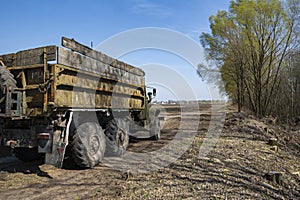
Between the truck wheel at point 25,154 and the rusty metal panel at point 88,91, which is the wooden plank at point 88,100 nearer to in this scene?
the rusty metal panel at point 88,91

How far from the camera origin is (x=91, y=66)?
6066 millimetres

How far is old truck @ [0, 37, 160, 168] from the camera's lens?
498 cm

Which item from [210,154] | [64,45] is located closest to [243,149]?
[210,154]

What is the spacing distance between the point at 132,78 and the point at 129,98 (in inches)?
26.3

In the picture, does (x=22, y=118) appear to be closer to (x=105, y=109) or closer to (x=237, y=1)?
(x=105, y=109)

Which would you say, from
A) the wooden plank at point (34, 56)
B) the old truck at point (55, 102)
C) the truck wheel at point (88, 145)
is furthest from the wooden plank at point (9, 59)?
the truck wheel at point (88, 145)

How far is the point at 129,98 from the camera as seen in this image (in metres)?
8.49

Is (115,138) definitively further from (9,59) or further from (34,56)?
(9,59)

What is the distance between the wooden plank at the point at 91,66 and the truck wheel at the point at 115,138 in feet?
4.07

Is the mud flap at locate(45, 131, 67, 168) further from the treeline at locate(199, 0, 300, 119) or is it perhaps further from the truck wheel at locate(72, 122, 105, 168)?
the treeline at locate(199, 0, 300, 119)

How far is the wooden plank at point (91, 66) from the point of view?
5.14 m

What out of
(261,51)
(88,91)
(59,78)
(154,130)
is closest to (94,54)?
(88,91)

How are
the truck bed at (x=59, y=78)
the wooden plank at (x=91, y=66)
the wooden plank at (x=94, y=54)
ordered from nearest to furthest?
the truck bed at (x=59, y=78) < the wooden plank at (x=91, y=66) < the wooden plank at (x=94, y=54)

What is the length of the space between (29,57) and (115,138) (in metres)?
2.93
